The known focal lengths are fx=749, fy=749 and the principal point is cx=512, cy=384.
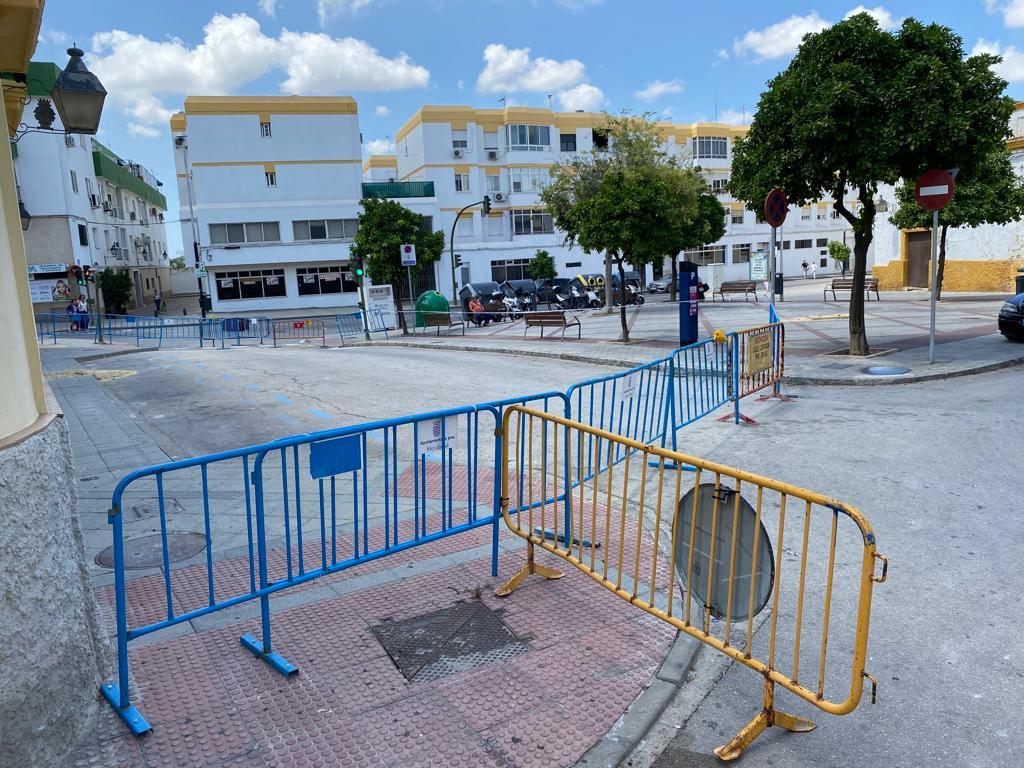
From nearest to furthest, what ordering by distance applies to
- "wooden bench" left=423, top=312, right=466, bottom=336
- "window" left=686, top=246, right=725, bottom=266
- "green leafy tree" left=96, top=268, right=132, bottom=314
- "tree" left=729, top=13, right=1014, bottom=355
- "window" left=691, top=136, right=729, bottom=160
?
"tree" left=729, top=13, right=1014, bottom=355, "wooden bench" left=423, top=312, right=466, bottom=336, "green leafy tree" left=96, top=268, right=132, bottom=314, "window" left=691, top=136, right=729, bottom=160, "window" left=686, top=246, right=725, bottom=266

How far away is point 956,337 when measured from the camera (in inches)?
639

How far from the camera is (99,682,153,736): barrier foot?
3.45m

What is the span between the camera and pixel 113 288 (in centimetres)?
4409

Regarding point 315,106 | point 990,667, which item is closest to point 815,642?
point 990,667

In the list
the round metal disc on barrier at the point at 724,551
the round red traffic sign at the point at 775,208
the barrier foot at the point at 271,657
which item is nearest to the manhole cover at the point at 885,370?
the round red traffic sign at the point at 775,208

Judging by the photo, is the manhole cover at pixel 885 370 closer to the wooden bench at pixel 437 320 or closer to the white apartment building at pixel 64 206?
the wooden bench at pixel 437 320

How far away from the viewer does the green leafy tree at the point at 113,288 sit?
43906mm

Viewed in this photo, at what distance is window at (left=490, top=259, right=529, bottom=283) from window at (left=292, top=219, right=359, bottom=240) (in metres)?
10.6

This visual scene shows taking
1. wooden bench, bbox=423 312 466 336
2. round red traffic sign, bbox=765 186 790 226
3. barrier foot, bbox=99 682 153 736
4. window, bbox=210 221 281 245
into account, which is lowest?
barrier foot, bbox=99 682 153 736

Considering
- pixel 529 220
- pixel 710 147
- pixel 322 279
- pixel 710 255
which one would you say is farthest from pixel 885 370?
pixel 710 147

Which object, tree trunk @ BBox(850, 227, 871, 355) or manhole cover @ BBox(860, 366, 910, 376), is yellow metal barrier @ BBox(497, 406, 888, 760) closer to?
manhole cover @ BBox(860, 366, 910, 376)

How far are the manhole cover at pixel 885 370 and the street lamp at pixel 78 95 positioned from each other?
1136 centimetres

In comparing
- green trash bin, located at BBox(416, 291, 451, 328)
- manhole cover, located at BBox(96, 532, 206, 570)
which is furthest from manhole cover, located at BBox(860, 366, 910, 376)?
green trash bin, located at BBox(416, 291, 451, 328)

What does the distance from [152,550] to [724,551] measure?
4.25 metres
